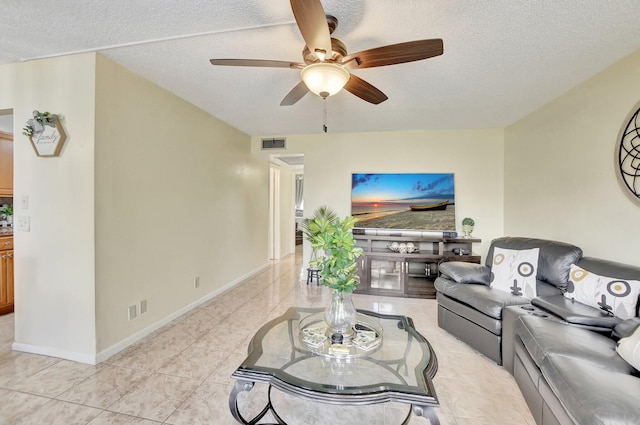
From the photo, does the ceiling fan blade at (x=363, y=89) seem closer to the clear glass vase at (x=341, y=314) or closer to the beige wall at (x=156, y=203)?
the clear glass vase at (x=341, y=314)

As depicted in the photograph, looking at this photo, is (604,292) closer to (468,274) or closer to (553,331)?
(553,331)

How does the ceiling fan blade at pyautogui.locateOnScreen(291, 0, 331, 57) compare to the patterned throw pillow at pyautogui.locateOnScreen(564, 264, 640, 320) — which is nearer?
the ceiling fan blade at pyautogui.locateOnScreen(291, 0, 331, 57)

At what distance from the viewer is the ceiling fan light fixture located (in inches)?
65.7

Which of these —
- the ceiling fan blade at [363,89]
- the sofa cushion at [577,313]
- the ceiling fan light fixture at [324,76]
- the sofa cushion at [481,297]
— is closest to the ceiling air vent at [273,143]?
the ceiling fan blade at [363,89]

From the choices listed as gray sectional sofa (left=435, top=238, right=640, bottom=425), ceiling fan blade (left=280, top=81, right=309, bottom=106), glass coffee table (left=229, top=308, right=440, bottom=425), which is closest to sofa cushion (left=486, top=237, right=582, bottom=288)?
gray sectional sofa (left=435, top=238, right=640, bottom=425)

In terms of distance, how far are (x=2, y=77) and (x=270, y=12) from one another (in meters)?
2.58

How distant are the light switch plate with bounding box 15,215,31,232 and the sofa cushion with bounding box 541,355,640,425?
150 inches

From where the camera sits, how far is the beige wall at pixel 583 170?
2.21m

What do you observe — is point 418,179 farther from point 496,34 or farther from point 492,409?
point 492,409

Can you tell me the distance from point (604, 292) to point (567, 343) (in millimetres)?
752

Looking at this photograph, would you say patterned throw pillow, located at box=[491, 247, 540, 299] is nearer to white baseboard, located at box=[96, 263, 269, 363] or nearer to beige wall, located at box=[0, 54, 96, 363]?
white baseboard, located at box=[96, 263, 269, 363]

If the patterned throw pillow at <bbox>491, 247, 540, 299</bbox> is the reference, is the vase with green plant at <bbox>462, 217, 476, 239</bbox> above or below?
above

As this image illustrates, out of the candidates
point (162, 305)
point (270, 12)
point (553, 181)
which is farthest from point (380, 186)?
point (162, 305)

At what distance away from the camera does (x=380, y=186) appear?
4398 mm
